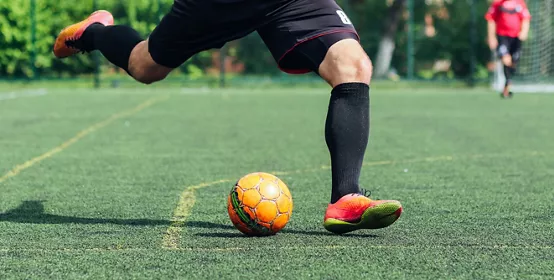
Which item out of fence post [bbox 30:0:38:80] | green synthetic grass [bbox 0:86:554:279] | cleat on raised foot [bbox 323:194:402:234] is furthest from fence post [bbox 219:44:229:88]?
cleat on raised foot [bbox 323:194:402:234]

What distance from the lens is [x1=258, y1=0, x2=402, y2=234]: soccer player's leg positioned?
16.2 ft

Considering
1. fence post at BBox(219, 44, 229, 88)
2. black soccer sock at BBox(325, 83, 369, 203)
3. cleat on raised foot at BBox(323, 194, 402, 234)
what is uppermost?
black soccer sock at BBox(325, 83, 369, 203)

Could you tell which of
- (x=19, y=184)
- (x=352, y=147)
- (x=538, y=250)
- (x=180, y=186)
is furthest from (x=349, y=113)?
(x=19, y=184)

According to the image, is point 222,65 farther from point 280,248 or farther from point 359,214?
point 280,248

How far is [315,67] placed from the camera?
502cm

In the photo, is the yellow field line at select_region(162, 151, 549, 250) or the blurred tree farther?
the blurred tree

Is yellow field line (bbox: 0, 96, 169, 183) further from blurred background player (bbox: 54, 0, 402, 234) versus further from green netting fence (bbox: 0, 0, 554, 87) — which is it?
green netting fence (bbox: 0, 0, 554, 87)

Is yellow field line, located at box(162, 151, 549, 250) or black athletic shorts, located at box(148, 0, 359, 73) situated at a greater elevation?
black athletic shorts, located at box(148, 0, 359, 73)

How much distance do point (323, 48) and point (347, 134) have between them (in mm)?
451

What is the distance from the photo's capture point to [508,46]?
19719mm

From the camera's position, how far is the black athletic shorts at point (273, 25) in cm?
500

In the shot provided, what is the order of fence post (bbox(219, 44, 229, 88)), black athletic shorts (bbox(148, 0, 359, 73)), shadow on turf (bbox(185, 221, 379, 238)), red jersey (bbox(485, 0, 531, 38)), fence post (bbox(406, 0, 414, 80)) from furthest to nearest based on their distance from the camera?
fence post (bbox(406, 0, 414, 80)), fence post (bbox(219, 44, 229, 88)), red jersey (bbox(485, 0, 531, 38)), black athletic shorts (bbox(148, 0, 359, 73)), shadow on turf (bbox(185, 221, 379, 238))

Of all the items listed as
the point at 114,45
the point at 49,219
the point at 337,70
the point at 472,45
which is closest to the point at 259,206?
the point at 337,70

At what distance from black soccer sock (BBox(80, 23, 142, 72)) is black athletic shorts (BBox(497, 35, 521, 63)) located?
1456cm
